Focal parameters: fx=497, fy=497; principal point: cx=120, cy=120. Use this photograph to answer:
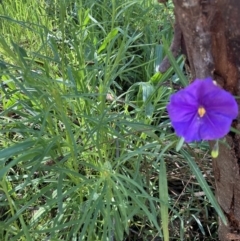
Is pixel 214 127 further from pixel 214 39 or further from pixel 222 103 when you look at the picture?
pixel 214 39

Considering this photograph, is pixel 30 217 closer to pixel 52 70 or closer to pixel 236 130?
pixel 52 70

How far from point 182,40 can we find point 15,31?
0.99m

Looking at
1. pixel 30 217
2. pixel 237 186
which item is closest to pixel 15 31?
pixel 30 217

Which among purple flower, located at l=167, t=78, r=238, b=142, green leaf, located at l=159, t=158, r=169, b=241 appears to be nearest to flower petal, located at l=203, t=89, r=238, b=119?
purple flower, located at l=167, t=78, r=238, b=142

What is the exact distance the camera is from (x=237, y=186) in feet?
2.98

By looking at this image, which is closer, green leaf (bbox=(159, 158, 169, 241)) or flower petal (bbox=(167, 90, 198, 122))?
flower petal (bbox=(167, 90, 198, 122))

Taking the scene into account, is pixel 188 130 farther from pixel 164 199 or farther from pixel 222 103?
pixel 164 199

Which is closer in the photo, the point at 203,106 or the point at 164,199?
the point at 203,106

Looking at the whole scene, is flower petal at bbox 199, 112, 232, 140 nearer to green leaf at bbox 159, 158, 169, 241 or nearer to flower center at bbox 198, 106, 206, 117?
flower center at bbox 198, 106, 206, 117

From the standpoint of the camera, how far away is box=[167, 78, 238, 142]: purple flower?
2.17 ft

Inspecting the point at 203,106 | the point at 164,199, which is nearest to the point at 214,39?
the point at 203,106

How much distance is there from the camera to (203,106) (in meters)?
0.71

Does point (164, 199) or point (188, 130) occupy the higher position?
point (188, 130)

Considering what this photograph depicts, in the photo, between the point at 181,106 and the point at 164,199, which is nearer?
the point at 181,106
